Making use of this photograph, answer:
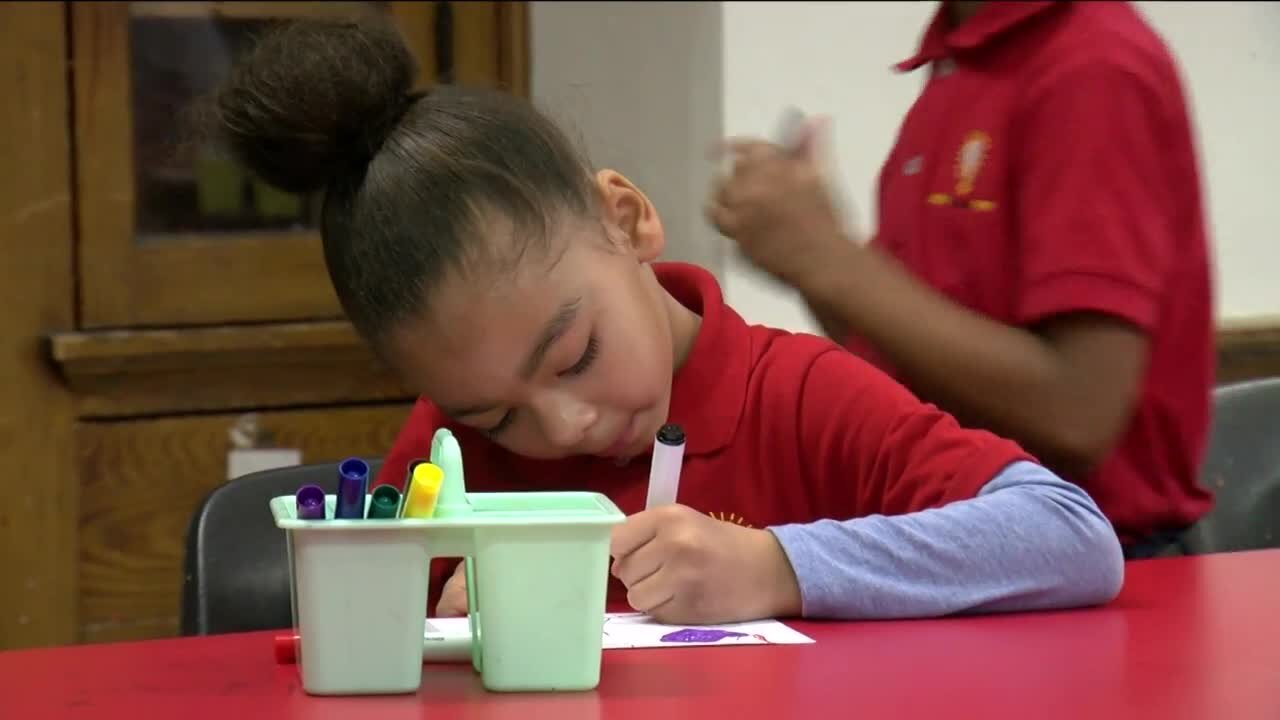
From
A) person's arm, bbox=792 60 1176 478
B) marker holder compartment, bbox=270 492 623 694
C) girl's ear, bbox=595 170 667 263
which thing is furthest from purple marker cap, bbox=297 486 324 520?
person's arm, bbox=792 60 1176 478

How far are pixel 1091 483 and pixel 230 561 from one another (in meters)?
0.64

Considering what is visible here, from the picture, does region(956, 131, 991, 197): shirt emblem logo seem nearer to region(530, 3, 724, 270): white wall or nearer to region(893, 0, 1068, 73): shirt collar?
region(893, 0, 1068, 73): shirt collar

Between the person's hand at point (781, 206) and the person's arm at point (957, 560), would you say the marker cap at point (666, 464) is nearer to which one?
the person's arm at point (957, 560)

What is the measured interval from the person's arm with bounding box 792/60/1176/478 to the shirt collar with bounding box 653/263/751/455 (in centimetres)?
6

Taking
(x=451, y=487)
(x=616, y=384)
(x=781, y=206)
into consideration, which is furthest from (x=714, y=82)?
(x=451, y=487)

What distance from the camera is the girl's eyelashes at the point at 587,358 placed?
997 mm

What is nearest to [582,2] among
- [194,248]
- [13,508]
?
[194,248]

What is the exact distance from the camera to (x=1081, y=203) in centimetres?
116

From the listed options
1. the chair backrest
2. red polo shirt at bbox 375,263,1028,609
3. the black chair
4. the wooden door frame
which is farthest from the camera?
the wooden door frame

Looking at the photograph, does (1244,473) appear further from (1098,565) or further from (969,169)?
(1098,565)

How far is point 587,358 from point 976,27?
484 millimetres

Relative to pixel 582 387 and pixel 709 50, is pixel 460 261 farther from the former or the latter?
pixel 709 50

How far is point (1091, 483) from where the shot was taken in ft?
4.09

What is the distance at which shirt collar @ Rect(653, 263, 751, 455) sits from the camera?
1132 mm
